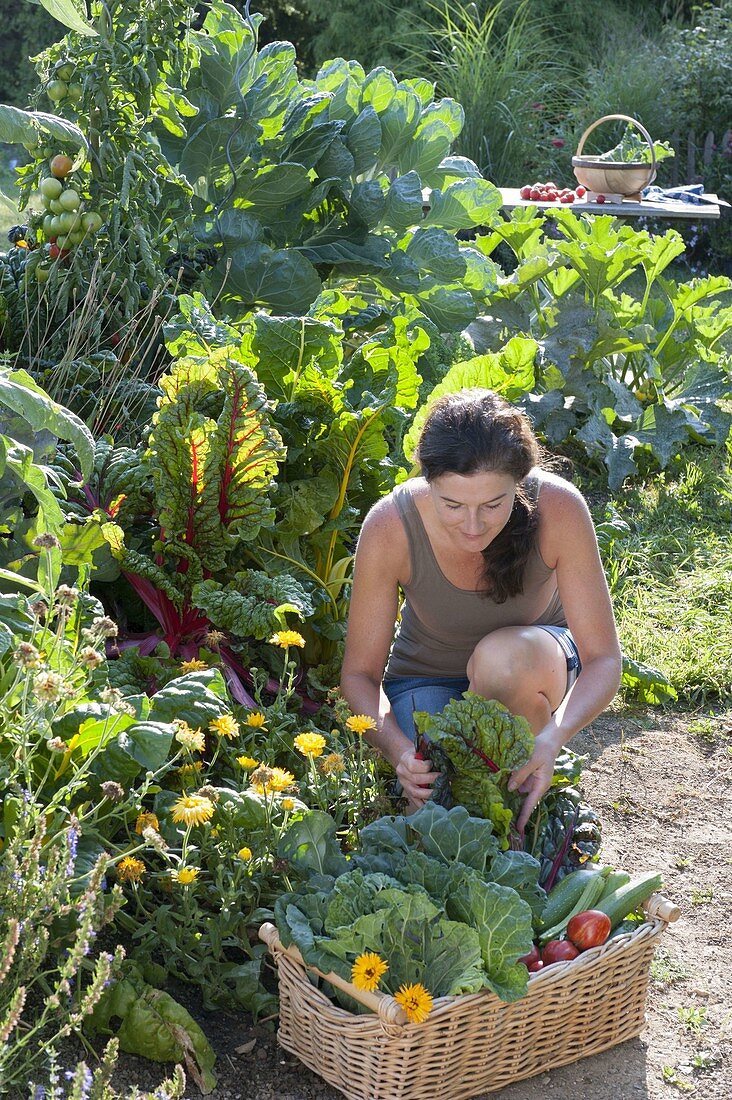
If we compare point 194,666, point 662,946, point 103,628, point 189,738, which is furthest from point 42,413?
point 662,946

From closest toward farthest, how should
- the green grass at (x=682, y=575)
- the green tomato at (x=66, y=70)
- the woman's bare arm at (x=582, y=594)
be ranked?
1. the woman's bare arm at (x=582, y=594)
2. the green tomato at (x=66, y=70)
3. the green grass at (x=682, y=575)

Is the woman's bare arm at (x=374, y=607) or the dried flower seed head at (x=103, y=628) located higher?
the dried flower seed head at (x=103, y=628)

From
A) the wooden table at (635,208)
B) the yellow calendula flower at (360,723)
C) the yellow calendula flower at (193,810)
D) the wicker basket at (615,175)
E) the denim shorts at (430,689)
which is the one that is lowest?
the wooden table at (635,208)

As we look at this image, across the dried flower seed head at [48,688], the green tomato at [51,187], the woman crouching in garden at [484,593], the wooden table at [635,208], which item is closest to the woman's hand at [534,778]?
the woman crouching in garden at [484,593]

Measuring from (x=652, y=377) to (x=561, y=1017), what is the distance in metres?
3.49

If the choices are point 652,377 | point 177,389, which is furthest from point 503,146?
point 177,389

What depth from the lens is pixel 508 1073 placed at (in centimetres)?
205

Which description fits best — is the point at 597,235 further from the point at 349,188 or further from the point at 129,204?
the point at 129,204

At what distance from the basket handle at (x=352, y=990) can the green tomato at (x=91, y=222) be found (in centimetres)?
213

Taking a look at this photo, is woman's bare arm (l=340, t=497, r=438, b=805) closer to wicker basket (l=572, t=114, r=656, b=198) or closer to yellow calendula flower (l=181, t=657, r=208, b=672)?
yellow calendula flower (l=181, t=657, r=208, b=672)

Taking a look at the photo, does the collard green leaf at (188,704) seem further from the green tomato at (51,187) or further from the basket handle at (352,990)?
the green tomato at (51,187)

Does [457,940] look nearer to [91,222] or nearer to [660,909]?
[660,909]

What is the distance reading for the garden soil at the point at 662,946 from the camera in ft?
6.86

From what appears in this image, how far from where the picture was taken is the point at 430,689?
108 inches
